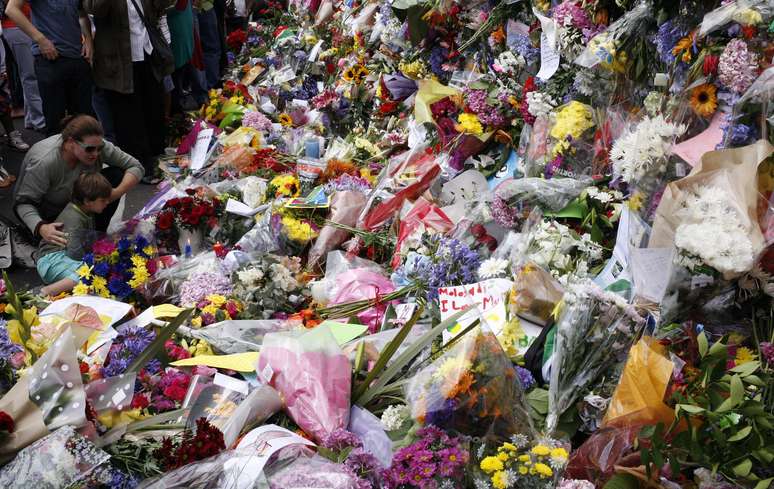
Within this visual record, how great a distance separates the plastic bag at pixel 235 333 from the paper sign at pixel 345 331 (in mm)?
304

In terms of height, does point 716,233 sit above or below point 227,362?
above

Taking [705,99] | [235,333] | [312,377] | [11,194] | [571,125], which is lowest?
[11,194]

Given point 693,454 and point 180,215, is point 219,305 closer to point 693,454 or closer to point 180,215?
point 180,215

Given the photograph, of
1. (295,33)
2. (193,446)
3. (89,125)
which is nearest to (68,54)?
(89,125)

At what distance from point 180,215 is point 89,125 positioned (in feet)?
2.38

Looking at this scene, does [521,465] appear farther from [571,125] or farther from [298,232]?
[298,232]

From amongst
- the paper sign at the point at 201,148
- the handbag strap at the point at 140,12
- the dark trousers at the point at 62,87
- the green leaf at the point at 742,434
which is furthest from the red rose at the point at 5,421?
the handbag strap at the point at 140,12

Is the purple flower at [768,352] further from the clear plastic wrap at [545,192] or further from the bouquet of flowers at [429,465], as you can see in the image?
the clear plastic wrap at [545,192]

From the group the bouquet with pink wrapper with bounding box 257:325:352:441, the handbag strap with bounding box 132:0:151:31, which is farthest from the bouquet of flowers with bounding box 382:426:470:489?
the handbag strap with bounding box 132:0:151:31

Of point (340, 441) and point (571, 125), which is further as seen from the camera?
point (571, 125)

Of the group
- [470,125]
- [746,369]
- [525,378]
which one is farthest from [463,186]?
[746,369]

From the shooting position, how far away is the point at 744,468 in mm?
1918

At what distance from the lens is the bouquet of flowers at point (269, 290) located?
3559 millimetres

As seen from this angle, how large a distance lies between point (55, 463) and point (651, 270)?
1841 millimetres
